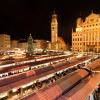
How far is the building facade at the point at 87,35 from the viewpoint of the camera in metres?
77.4

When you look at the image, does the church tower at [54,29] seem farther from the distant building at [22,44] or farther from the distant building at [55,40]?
the distant building at [22,44]

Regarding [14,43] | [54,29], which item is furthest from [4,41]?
[54,29]

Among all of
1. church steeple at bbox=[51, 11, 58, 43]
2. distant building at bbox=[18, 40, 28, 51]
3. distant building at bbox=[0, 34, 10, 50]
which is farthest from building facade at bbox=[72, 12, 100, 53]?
distant building at bbox=[0, 34, 10, 50]

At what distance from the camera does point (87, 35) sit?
3194 inches

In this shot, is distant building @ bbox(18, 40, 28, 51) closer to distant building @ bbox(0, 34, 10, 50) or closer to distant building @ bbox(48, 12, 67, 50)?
distant building @ bbox(0, 34, 10, 50)

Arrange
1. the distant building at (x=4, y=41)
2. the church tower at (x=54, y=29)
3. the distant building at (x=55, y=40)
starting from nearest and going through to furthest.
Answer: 1. the distant building at (x=4, y=41)
2. the distant building at (x=55, y=40)
3. the church tower at (x=54, y=29)

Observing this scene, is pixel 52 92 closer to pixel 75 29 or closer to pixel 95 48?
pixel 95 48

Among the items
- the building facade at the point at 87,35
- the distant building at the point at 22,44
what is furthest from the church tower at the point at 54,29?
the distant building at the point at 22,44

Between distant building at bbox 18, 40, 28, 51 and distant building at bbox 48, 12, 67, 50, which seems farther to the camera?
distant building at bbox 18, 40, 28, 51

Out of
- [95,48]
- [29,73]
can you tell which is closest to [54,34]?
[95,48]

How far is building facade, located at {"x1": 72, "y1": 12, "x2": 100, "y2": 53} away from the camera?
7744 cm

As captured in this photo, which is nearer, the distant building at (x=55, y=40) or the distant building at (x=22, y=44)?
the distant building at (x=55, y=40)

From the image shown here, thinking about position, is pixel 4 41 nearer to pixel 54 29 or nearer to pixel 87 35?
pixel 54 29

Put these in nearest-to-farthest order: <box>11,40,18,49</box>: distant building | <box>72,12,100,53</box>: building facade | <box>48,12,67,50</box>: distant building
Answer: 1. <box>72,12,100,53</box>: building facade
2. <box>48,12,67,50</box>: distant building
3. <box>11,40,18,49</box>: distant building
